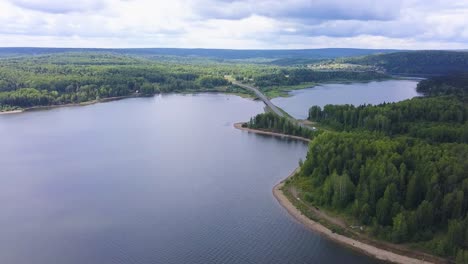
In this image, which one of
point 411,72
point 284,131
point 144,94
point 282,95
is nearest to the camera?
point 284,131

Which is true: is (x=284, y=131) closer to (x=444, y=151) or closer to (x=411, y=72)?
(x=444, y=151)

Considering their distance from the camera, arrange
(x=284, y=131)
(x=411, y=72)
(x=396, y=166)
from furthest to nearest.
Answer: (x=411, y=72)
(x=284, y=131)
(x=396, y=166)

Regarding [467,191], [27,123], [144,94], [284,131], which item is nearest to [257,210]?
[467,191]

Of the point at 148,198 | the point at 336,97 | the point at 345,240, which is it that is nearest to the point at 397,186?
the point at 345,240

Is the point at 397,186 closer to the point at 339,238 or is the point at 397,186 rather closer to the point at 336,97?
the point at 339,238

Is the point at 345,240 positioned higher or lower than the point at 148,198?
higher
